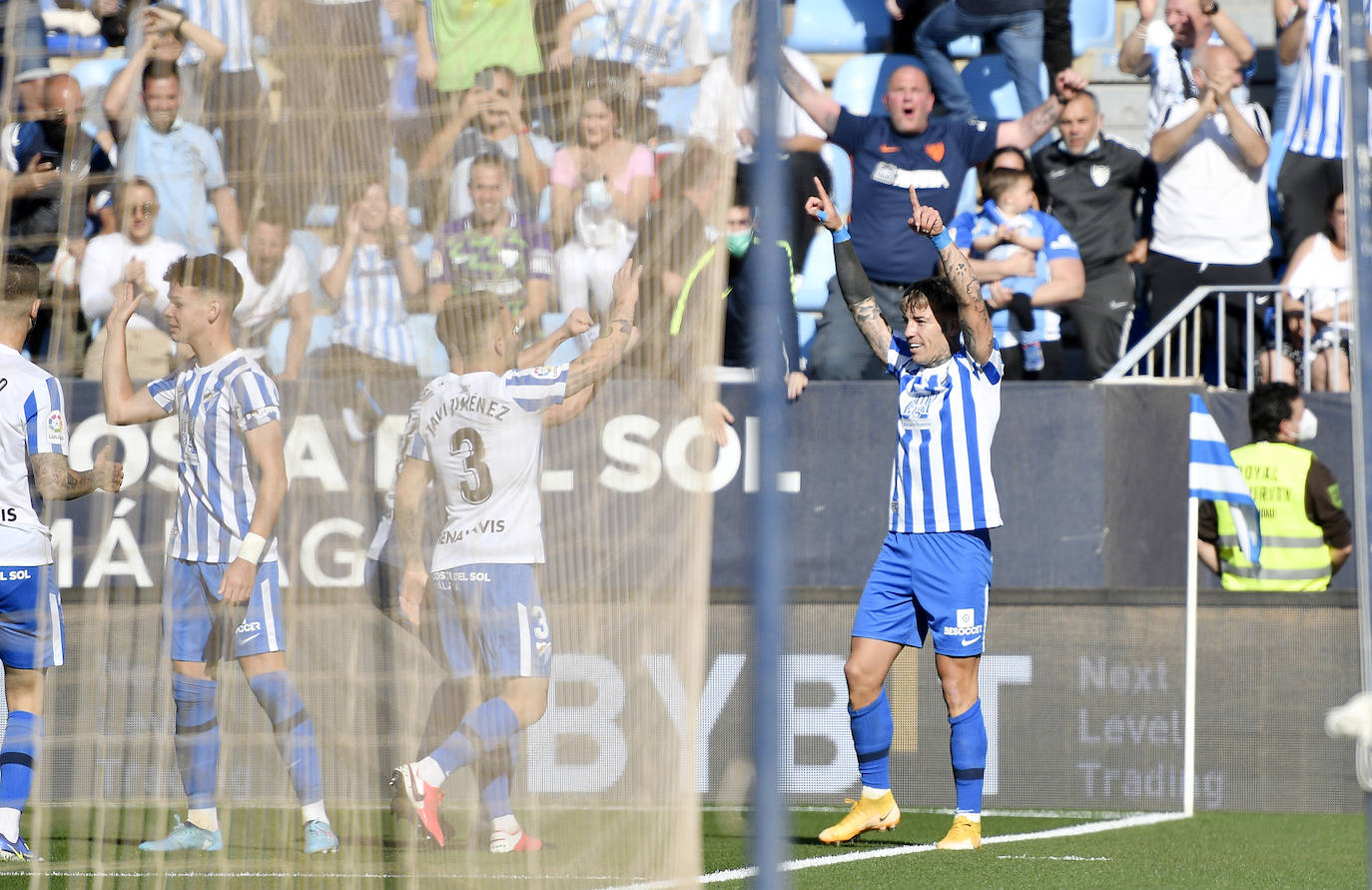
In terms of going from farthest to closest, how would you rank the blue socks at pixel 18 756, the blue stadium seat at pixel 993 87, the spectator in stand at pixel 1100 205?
the blue stadium seat at pixel 993 87 → the spectator in stand at pixel 1100 205 → the blue socks at pixel 18 756

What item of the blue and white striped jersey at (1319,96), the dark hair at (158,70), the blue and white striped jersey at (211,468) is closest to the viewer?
the dark hair at (158,70)

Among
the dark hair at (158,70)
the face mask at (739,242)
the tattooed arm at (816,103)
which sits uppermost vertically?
the tattooed arm at (816,103)

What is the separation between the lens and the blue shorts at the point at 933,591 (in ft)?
21.9

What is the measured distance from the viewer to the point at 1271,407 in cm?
905

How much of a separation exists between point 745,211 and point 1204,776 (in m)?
3.32

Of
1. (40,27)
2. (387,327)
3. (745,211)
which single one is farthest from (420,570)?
(745,211)

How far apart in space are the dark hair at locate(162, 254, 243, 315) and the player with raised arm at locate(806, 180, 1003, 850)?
2397 millimetres

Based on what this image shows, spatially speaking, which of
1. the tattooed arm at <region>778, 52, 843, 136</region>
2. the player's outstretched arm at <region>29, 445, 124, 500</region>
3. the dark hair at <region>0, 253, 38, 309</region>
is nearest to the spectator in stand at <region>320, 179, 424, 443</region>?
the player's outstretched arm at <region>29, 445, 124, 500</region>

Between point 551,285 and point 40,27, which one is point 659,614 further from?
point 40,27

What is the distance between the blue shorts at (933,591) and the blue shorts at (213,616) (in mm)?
2392

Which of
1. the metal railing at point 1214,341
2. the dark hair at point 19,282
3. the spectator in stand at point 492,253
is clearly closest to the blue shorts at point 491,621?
the spectator in stand at point 492,253

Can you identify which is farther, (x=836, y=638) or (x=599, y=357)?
(x=836, y=638)

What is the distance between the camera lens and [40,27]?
6.03 metres

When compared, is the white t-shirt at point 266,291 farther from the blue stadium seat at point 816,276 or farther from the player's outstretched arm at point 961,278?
the blue stadium seat at point 816,276
